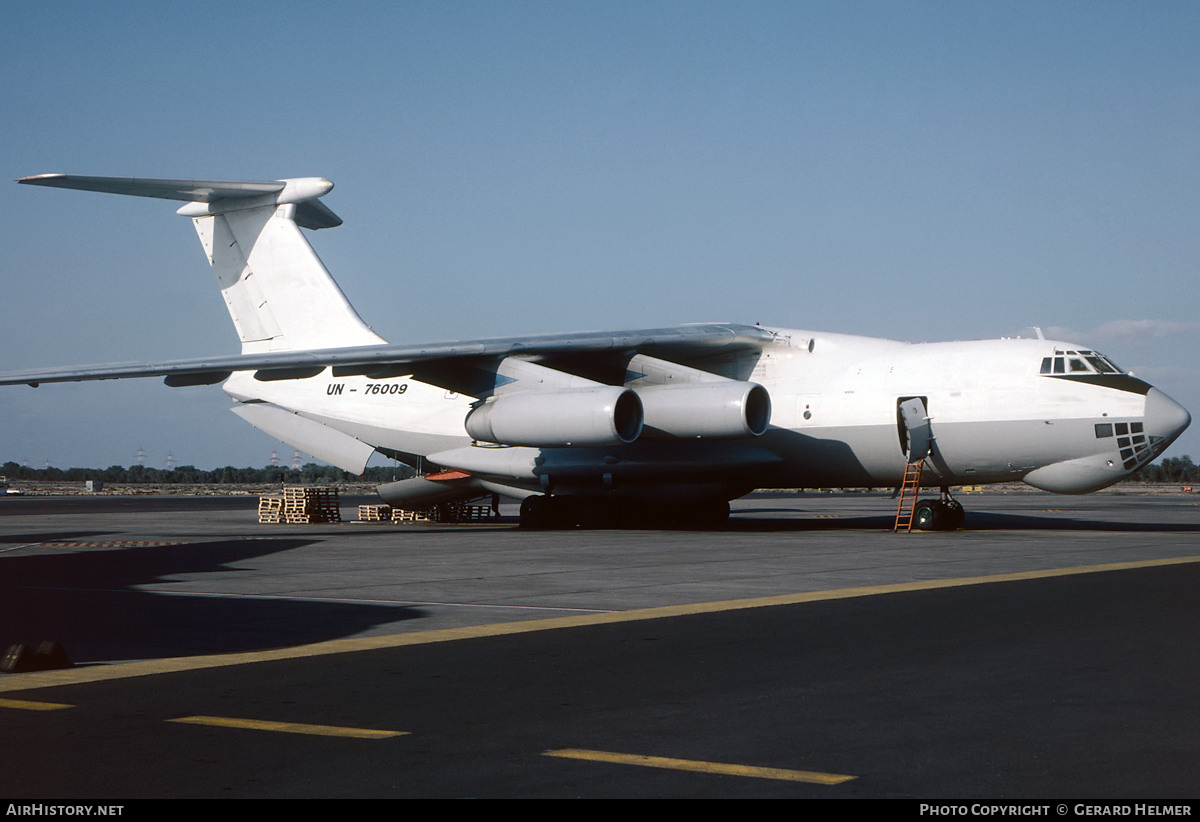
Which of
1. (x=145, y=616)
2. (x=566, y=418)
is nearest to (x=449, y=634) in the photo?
(x=145, y=616)

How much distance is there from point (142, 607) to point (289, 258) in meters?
16.1

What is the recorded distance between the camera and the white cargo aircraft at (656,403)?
19188 mm

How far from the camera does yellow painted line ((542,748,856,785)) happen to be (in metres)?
4.57

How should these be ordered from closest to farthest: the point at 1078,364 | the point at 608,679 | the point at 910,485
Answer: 1. the point at 608,679
2. the point at 1078,364
3. the point at 910,485

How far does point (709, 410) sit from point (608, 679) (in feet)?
42.3

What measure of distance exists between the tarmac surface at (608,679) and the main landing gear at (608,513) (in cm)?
816

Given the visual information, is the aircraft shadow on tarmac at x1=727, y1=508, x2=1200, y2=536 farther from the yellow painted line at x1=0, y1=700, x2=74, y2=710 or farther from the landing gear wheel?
the yellow painted line at x1=0, y1=700, x2=74, y2=710

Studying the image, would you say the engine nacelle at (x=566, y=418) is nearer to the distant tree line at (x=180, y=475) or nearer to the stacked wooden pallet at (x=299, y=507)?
the stacked wooden pallet at (x=299, y=507)

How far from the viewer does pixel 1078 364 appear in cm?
1927

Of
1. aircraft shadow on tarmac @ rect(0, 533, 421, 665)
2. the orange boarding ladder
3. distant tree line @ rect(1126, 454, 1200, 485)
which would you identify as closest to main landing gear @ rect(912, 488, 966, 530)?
the orange boarding ladder

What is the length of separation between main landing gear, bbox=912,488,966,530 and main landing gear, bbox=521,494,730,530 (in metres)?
3.64

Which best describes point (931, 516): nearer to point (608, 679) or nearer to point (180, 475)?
point (608, 679)

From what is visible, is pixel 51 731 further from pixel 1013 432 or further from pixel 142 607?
pixel 1013 432

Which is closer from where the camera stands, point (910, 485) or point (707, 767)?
point (707, 767)
